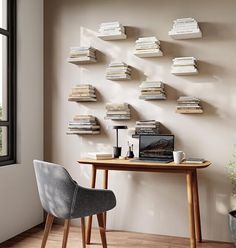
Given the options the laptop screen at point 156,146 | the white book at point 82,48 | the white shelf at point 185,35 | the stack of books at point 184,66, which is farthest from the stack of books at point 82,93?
the white shelf at point 185,35

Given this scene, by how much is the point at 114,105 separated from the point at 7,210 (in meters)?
1.45

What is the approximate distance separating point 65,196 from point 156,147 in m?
1.10

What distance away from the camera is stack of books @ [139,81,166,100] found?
12.0 feet

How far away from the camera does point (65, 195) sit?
2814 mm

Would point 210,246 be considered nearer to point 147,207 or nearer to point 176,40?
point 147,207

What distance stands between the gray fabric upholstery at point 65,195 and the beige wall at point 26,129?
81 centimetres

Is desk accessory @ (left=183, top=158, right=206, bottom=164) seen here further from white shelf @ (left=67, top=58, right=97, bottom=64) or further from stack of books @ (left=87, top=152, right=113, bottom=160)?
white shelf @ (left=67, top=58, right=97, bottom=64)

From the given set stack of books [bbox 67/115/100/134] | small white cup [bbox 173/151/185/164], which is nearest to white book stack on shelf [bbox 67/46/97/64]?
stack of books [bbox 67/115/100/134]

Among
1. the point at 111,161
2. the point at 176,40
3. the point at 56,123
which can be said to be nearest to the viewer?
the point at 111,161

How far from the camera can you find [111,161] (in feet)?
11.4

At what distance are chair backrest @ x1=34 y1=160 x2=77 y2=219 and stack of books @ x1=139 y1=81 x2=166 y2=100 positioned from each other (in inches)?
51.4

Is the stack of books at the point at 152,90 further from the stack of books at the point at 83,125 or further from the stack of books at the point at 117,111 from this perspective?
the stack of books at the point at 83,125

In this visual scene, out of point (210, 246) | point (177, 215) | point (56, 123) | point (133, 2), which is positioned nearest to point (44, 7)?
point (133, 2)

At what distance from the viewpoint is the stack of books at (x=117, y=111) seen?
383 cm
